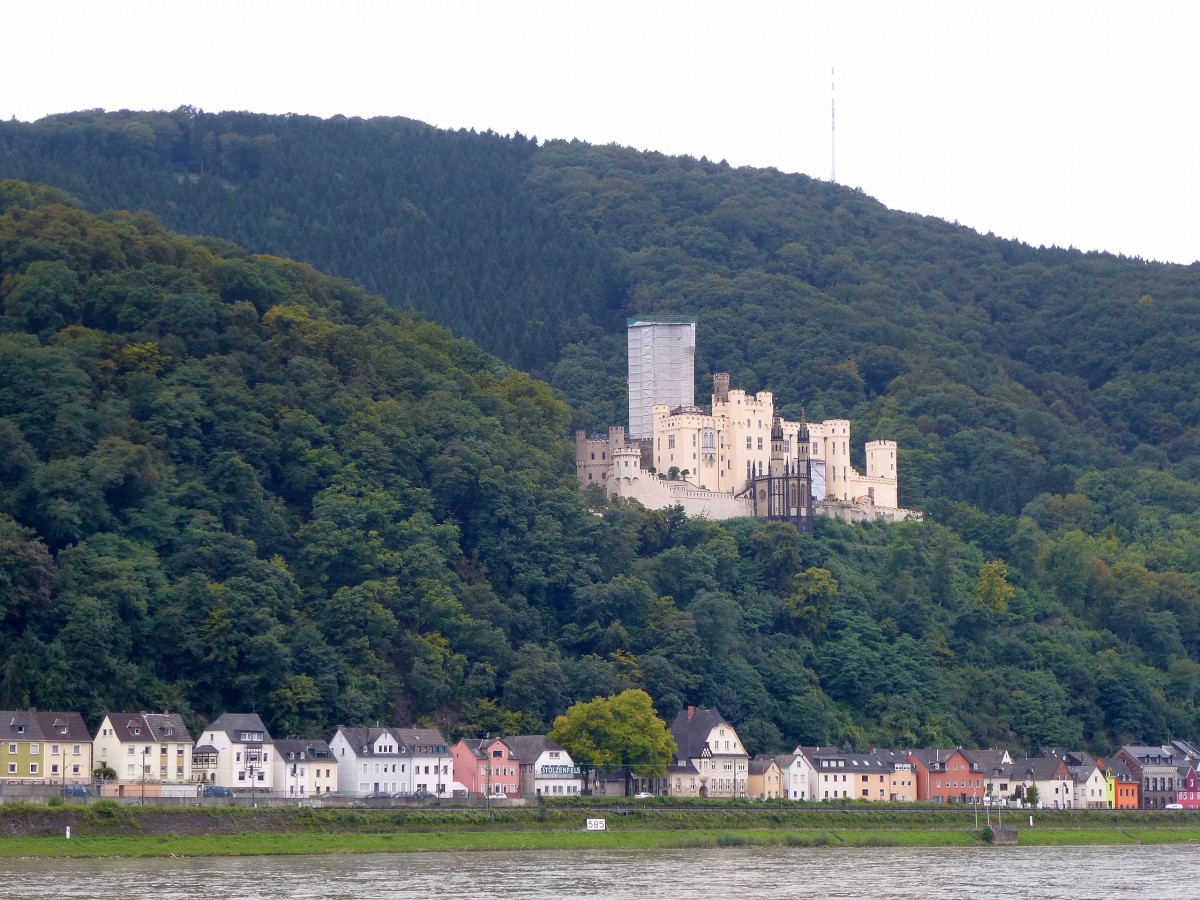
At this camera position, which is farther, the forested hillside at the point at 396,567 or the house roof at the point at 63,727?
the forested hillside at the point at 396,567

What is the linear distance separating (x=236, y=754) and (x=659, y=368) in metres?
58.6

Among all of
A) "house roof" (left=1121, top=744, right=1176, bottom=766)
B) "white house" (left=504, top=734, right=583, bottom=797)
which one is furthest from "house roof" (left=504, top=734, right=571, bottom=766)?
"house roof" (left=1121, top=744, right=1176, bottom=766)

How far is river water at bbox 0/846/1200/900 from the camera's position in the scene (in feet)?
199

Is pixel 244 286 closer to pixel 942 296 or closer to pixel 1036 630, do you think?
pixel 1036 630

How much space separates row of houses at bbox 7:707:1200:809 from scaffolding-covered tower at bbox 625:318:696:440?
38100 millimetres

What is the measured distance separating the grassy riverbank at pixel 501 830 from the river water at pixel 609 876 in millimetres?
1950

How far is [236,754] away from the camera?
3275 inches

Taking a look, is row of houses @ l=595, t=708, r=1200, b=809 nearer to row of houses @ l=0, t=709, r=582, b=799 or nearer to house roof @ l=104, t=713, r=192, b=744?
row of houses @ l=0, t=709, r=582, b=799

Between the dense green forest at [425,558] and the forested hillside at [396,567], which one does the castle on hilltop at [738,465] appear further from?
the forested hillside at [396,567]

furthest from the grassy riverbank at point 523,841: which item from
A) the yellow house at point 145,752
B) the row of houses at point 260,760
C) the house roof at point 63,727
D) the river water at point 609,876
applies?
the house roof at point 63,727

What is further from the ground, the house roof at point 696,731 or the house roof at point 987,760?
the house roof at point 696,731

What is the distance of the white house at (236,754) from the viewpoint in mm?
82375

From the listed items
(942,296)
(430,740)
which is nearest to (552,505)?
(430,740)

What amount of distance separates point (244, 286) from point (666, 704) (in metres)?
34.9
